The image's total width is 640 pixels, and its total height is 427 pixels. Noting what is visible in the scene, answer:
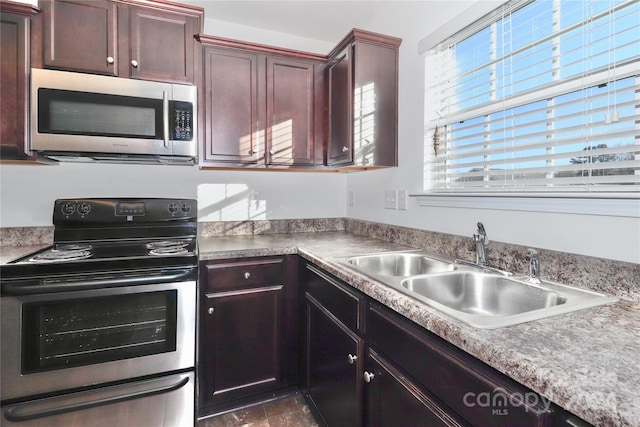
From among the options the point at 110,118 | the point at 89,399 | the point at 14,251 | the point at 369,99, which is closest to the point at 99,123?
the point at 110,118

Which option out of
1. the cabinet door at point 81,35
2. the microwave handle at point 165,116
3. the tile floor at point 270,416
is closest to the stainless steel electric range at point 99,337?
the tile floor at point 270,416

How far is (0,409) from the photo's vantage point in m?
1.38

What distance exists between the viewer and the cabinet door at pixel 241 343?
5.93ft

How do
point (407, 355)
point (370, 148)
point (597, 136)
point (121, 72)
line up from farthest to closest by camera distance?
point (370, 148)
point (121, 72)
point (597, 136)
point (407, 355)

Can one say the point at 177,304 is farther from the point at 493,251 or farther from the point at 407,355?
the point at 493,251

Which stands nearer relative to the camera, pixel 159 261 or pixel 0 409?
pixel 0 409

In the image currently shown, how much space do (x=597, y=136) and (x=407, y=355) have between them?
978 mm

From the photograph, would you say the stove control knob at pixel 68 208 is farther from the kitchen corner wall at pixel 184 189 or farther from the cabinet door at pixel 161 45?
the cabinet door at pixel 161 45

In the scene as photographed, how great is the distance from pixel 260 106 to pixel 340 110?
0.53 meters

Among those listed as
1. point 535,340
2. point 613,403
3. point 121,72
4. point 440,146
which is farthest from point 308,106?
point 613,403

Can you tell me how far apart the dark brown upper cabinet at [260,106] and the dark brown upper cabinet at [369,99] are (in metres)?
0.28

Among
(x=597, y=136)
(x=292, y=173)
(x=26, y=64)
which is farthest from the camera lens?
(x=292, y=173)

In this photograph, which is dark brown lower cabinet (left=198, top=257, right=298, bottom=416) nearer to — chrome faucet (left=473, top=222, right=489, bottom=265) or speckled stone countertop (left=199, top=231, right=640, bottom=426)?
speckled stone countertop (left=199, top=231, right=640, bottom=426)

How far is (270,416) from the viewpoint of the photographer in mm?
1867
